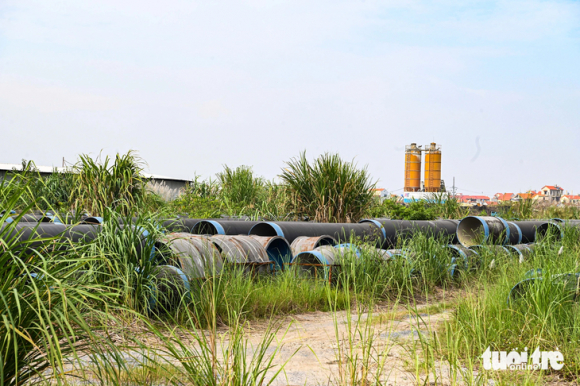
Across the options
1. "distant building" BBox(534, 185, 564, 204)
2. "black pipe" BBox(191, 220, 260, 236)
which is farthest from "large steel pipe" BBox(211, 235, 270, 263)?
"distant building" BBox(534, 185, 564, 204)

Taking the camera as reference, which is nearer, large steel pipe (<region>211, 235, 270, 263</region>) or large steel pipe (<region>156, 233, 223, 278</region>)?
large steel pipe (<region>156, 233, 223, 278</region>)

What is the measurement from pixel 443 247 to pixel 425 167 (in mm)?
46196

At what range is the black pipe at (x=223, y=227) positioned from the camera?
762 centimetres

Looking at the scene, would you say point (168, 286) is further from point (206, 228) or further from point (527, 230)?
point (527, 230)

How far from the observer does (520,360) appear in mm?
3379

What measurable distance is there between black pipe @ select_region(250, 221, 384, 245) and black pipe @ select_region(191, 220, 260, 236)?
149 mm

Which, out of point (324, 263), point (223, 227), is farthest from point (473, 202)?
point (324, 263)

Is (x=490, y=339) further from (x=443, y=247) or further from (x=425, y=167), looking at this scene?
(x=425, y=167)

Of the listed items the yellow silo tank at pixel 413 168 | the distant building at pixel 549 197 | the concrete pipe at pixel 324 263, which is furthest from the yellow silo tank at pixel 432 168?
the concrete pipe at pixel 324 263

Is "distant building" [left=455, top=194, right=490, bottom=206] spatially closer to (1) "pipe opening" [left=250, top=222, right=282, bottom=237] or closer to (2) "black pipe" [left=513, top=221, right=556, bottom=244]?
(2) "black pipe" [left=513, top=221, right=556, bottom=244]

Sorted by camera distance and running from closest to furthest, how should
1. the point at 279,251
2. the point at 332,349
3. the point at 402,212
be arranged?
1. the point at 332,349
2. the point at 279,251
3. the point at 402,212

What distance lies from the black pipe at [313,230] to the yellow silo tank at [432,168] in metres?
44.0

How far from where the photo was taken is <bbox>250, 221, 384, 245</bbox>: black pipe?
25.3 ft

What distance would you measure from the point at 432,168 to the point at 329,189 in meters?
43.5
